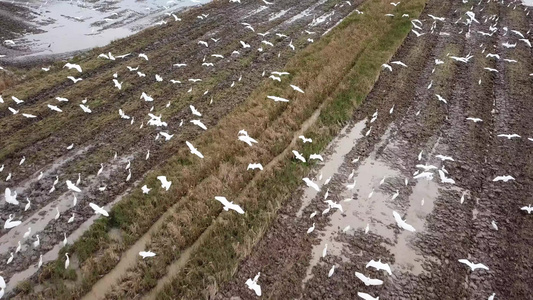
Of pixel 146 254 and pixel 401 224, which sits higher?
pixel 401 224

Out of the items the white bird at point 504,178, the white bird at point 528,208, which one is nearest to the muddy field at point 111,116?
the white bird at point 504,178

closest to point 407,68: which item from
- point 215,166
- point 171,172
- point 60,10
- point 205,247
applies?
point 215,166

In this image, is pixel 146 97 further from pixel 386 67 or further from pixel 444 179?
pixel 386 67

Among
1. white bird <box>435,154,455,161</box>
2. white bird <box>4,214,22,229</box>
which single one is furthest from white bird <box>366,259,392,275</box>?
white bird <box>4,214,22,229</box>

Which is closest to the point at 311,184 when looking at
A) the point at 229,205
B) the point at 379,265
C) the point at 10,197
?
the point at 229,205

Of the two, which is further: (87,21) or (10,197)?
(87,21)

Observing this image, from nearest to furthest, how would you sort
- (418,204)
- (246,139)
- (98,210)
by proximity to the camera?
(98,210), (418,204), (246,139)

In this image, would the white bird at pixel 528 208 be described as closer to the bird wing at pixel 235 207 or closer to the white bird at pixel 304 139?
the white bird at pixel 304 139

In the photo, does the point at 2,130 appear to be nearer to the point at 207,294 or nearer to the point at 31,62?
the point at 31,62
